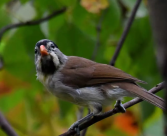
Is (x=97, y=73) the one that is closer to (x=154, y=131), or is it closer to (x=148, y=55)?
(x=148, y=55)

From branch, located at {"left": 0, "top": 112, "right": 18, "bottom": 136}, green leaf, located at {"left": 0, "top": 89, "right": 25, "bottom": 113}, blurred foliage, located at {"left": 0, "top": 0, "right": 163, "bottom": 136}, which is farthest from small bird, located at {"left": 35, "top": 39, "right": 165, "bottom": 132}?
branch, located at {"left": 0, "top": 112, "right": 18, "bottom": 136}

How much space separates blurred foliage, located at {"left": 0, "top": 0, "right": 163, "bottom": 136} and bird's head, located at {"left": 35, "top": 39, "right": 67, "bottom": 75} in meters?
0.06

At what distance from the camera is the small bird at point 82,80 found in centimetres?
274

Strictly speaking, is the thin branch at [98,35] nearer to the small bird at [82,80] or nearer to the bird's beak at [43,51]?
the small bird at [82,80]

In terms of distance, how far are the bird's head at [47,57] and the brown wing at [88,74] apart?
0.10m

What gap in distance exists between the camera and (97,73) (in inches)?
114

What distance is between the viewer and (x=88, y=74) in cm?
296

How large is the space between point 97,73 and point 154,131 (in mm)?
2212

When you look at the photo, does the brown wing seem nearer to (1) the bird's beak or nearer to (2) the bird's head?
(2) the bird's head

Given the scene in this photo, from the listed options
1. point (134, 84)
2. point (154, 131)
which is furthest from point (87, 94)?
point (154, 131)

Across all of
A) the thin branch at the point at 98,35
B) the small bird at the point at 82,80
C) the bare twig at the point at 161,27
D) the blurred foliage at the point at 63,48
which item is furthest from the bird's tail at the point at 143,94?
the bare twig at the point at 161,27

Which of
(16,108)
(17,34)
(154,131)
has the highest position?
(17,34)

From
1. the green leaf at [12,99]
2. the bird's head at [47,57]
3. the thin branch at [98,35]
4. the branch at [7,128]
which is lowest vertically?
the green leaf at [12,99]

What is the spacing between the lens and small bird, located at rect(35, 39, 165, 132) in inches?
108
